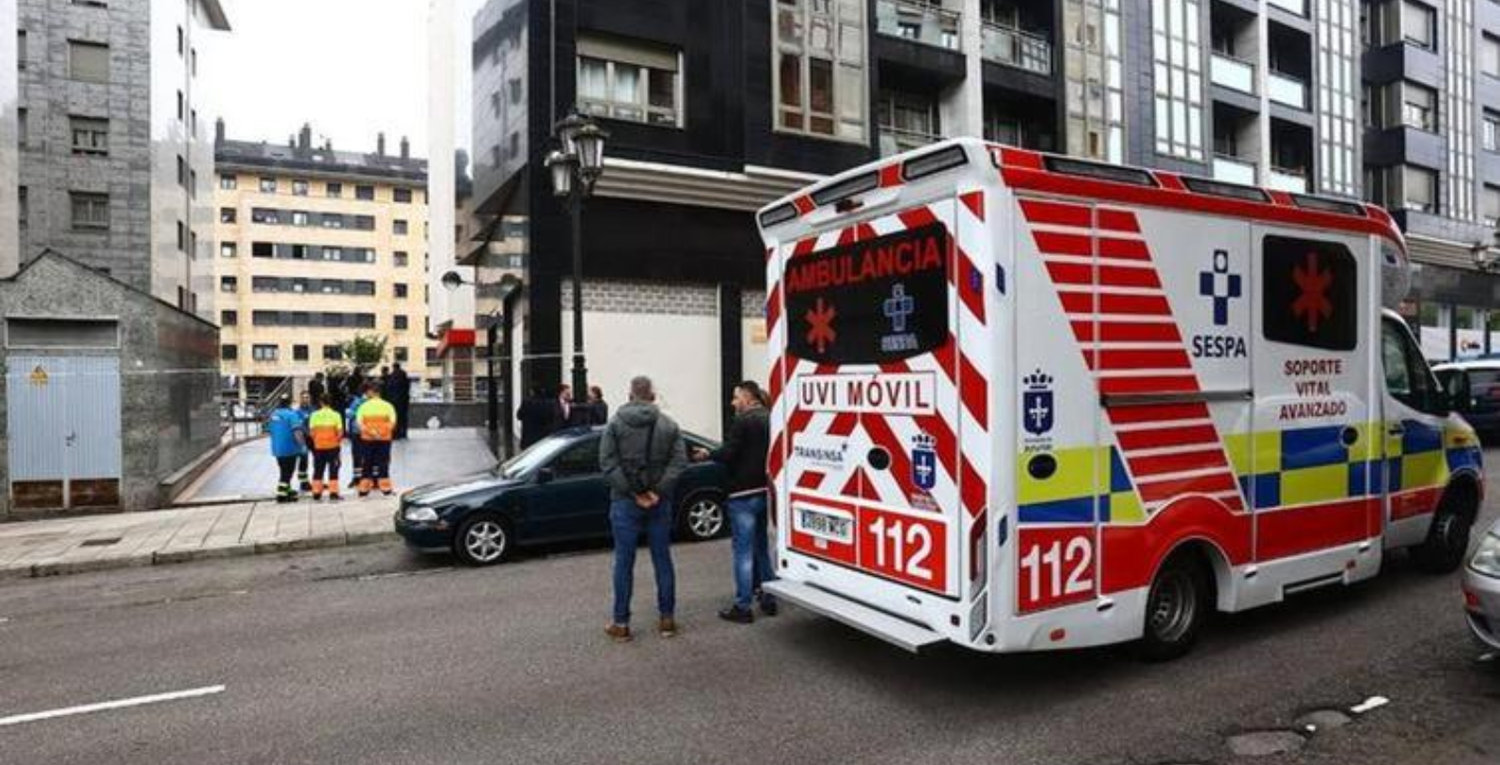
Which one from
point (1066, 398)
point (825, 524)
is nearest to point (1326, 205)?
point (1066, 398)

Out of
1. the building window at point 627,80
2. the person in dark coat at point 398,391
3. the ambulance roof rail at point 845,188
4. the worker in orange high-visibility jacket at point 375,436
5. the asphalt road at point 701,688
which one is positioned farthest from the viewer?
the person in dark coat at point 398,391

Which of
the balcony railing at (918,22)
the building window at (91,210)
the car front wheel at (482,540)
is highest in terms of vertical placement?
the balcony railing at (918,22)

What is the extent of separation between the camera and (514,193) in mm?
18281

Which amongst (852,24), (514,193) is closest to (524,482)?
(514,193)

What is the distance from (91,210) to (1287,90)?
131 ft

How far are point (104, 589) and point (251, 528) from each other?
264 centimetres

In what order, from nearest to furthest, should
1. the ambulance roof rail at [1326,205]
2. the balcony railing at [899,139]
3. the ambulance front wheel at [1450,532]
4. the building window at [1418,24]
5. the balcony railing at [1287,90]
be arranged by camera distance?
the ambulance roof rail at [1326,205] < the ambulance front wheel at [1450,532] < the balcony railing at [899,139] < the balcony railing at [1287,90] < the building window at [1418,24]

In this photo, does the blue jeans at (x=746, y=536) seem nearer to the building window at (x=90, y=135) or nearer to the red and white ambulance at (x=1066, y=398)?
the red and white ambulance at (x=1066, y=398)

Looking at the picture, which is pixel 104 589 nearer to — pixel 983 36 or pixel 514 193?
pixel 514 193

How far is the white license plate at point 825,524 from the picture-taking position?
5.53 metres

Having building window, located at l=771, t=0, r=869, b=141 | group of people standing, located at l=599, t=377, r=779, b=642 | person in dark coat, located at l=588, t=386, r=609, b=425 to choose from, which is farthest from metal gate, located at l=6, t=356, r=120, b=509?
building window, located at l=771, t=0, r=869, b=141

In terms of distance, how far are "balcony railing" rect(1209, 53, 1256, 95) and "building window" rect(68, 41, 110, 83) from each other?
36.0 m

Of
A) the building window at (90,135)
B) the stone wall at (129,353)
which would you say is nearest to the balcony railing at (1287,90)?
the stone wall at (129,353)

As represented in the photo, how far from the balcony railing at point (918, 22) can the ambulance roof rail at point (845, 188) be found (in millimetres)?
16027
